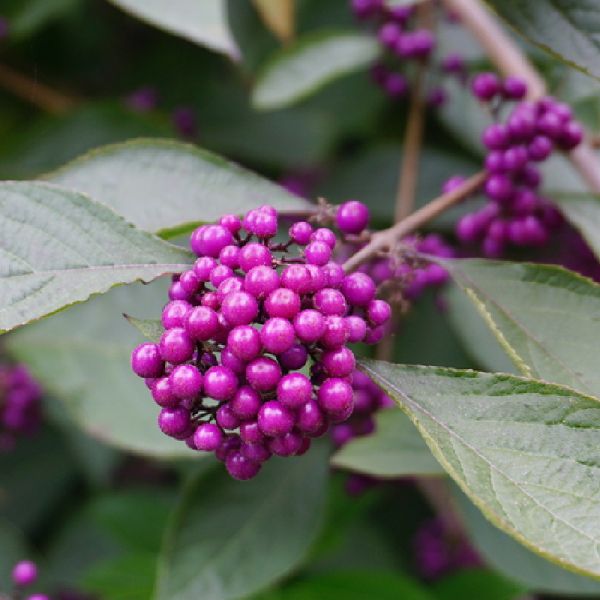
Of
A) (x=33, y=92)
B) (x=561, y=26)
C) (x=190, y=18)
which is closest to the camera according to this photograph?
(x=561, y=26)

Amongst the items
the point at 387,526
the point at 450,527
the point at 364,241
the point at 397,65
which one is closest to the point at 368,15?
the point at 397,65

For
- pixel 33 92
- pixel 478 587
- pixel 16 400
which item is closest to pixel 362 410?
pixel 478 587

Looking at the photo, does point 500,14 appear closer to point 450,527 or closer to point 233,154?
point 450,527

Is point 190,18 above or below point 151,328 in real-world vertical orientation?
above

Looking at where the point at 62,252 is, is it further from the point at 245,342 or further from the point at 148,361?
the point at 245,342

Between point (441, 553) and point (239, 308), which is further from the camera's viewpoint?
point (441, 553)

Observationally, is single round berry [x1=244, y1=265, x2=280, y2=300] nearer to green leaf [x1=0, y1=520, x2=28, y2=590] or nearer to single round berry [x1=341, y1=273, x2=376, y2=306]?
single round berry [x1=341, y1=273, x2=376, y2=306]

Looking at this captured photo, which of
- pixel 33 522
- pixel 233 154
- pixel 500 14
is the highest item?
pixel 500 14
